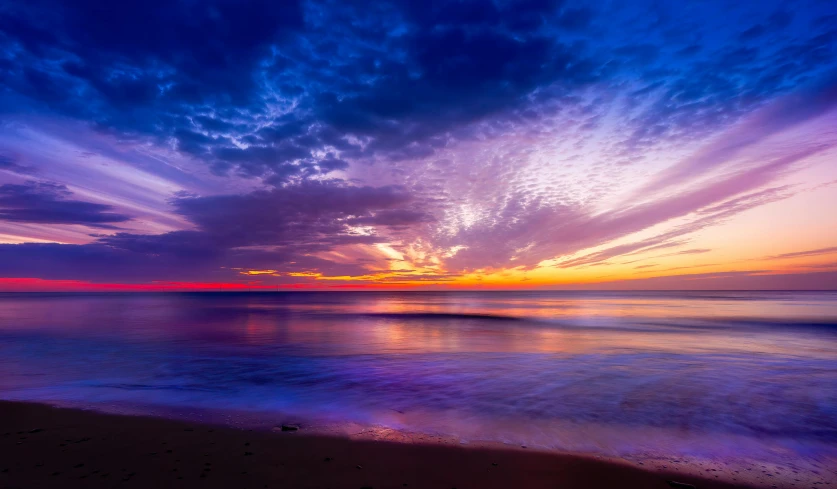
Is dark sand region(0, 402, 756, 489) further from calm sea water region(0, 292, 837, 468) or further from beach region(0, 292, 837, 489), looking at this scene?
calm sea water region(0, 292, 837, 468)

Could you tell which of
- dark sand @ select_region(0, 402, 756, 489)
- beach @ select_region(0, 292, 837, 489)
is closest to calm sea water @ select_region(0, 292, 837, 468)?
beach @ select_region(0, 292, 837, 489)

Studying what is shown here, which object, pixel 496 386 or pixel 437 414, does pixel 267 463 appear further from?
pixel 496 386

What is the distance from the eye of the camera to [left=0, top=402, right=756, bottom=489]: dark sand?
5879 mm

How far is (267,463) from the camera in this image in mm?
6473

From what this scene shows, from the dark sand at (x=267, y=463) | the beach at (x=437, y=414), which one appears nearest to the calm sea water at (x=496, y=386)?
the beach at (x=437, y=414)

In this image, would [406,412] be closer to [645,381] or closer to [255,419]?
[255,419]

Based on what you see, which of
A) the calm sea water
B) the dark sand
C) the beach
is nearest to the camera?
the dark sand

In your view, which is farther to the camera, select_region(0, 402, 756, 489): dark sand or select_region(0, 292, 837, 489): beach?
select_region(0, 292, 837, 489): beach

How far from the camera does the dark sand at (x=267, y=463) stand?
5.88 metres

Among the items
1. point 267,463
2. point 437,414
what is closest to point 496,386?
point 437,414

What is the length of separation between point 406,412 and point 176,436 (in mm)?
5310

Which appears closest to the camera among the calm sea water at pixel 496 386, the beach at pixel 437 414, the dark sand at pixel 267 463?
the dark sand at pixel 267 463

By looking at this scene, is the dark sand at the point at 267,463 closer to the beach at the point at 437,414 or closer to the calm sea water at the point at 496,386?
the beach at the point at 437,414

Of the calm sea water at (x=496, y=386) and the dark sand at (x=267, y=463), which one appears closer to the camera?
the dark sand at (x=267, y=463)
